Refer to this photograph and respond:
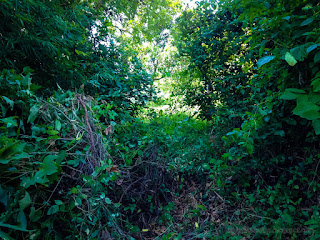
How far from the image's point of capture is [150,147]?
8.24 ft

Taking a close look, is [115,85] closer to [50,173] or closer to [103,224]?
[103,224]

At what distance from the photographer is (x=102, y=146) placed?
5.67 feet

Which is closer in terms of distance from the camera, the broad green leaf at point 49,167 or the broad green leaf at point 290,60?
the broad green leaf at point 49,167

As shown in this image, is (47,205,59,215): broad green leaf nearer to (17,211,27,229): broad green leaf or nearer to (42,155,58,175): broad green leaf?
(17,211,27,229): broad green leaf

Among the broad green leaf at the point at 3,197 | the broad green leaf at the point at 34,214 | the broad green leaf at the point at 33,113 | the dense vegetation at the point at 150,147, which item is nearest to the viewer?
the broad green leaf at the point at 3,197

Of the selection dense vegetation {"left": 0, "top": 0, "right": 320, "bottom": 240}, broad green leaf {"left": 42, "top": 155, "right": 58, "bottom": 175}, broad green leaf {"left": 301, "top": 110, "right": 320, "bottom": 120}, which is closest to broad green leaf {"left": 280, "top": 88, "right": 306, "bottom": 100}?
dense vegetation {"left": 0, "top": 0, "right": 320, "bottom": 240}

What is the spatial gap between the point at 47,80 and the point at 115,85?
1070mm

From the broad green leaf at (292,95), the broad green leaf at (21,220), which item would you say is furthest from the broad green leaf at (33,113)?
the broad green leaf at (292,95)

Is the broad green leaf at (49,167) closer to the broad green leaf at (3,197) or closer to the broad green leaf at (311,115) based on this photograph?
the broad green leaf at (3,197)

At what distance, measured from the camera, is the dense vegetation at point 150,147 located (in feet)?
3.63

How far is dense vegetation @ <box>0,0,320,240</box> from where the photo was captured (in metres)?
1.11

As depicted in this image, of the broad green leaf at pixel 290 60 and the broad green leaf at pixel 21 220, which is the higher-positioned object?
the broad green leaf at pixel 290 60

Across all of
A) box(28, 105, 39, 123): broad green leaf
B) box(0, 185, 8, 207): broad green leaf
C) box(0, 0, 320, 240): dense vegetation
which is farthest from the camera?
box(28, 105, 39, 123): broad green leaf

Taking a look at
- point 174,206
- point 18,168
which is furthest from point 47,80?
point 174,206
